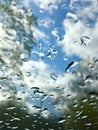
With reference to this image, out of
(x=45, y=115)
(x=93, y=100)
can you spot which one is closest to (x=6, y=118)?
(x=45, y=115)

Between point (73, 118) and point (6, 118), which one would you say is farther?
point (6, 118)

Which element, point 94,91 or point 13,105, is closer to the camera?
point 94,91

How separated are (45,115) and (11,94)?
1.32 metres

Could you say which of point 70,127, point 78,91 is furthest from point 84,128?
point 78,91

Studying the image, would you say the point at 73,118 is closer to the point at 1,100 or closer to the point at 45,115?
the point at 45,115

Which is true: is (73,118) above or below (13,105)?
below

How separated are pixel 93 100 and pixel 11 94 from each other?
105 inches

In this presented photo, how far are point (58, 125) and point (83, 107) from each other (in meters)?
1.10

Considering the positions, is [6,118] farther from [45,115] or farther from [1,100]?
[45,115]

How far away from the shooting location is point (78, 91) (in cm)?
821

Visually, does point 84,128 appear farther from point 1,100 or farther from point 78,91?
point 1,100

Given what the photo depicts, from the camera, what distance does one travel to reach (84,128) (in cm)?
858

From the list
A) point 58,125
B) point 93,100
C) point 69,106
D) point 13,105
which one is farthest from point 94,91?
point 13,105

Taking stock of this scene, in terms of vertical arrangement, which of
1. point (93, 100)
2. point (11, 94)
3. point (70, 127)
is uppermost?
point (11, 94)
